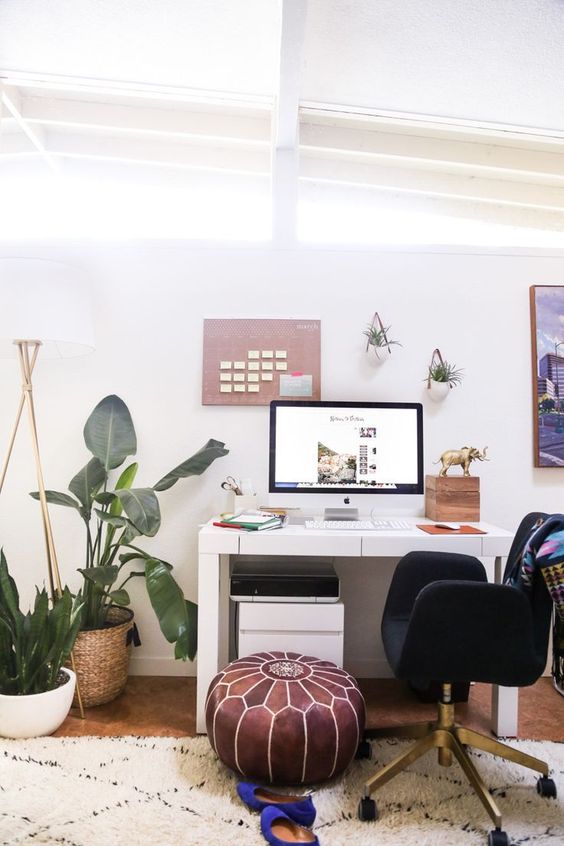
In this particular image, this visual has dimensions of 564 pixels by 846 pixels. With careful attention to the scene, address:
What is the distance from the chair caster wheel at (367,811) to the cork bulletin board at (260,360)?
1.63m

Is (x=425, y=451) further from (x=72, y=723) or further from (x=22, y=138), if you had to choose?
(x=22, y=138)

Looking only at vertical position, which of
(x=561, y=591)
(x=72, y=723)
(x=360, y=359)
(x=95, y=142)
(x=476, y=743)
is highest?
(x=95, y=142)

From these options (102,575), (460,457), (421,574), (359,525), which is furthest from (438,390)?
(102,575)

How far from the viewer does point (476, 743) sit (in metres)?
1.68

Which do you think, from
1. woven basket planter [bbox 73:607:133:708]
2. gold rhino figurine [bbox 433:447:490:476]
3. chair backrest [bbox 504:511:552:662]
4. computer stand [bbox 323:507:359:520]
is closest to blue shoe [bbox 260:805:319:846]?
chair backrest [bbox 504:511:552:662]

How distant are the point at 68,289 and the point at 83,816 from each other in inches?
72.1

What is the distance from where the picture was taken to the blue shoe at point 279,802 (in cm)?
150

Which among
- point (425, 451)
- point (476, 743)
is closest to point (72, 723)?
point (476, 743)

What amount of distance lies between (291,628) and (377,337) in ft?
4.56

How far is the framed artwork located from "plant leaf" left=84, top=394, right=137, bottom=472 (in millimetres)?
1957

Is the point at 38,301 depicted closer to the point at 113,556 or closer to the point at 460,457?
the point at 113,556

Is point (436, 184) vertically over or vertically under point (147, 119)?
under

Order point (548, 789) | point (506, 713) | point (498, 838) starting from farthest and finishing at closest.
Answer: point (506, 713), point (548, 789), point (498, 838)

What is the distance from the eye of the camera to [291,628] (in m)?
2.06
